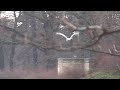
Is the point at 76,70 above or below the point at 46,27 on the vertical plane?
below

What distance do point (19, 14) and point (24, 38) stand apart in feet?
12.0

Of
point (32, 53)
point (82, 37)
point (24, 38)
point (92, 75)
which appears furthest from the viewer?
point (32, 53)

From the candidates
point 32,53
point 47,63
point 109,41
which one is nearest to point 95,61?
point 109,41

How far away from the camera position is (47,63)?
1168cm

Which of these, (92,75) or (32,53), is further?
(32,53)
